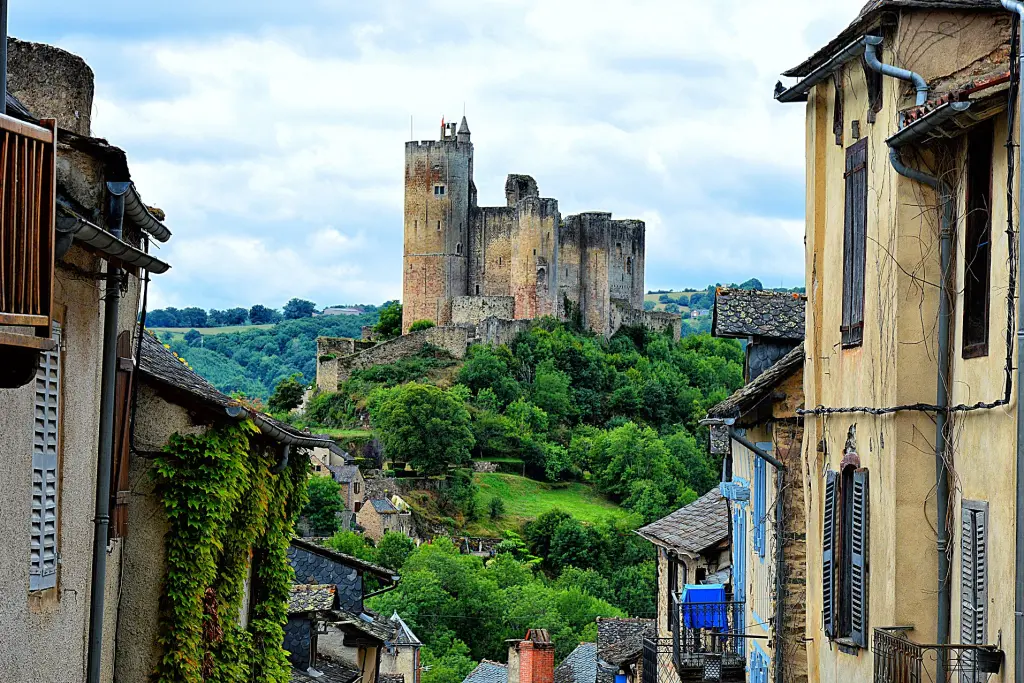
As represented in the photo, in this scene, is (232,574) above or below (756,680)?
above

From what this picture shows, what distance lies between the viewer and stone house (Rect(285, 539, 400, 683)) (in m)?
20.1

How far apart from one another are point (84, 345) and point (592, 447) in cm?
9028

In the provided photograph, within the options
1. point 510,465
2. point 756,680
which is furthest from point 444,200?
point 756,680

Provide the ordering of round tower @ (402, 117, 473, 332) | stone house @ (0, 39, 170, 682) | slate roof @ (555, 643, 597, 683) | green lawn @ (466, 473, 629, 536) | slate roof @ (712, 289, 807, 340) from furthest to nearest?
round tower @ (402, 117, 473, 332) → green lawn @ (466, 473, 629, 536) → slate roof @ (555, 643, 597, 683) → slate roof @ (712, 289, 807, 340) → stone house @ (0, 39, 170, 682)

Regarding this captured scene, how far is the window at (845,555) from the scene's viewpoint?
12.2m

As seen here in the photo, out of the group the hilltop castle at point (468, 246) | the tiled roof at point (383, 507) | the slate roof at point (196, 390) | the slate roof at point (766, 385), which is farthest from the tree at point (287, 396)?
the slate roof at point (196, 390)

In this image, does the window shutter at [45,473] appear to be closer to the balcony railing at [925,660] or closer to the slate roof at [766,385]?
the balcony railing at [925,660]

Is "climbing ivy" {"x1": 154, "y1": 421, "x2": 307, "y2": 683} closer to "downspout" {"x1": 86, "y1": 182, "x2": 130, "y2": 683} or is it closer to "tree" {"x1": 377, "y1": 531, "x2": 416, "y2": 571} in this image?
"downspout" {"x1": 86, "y1": 182, "x2": 130, "y2": 683}

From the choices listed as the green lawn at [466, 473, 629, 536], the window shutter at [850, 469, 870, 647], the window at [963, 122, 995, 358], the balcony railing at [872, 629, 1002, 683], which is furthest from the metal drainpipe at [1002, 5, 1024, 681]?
the green lawn at [466, 473, 629, 536]

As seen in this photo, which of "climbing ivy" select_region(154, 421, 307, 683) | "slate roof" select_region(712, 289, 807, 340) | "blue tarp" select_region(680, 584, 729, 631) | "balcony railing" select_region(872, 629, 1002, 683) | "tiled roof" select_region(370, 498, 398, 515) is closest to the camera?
"balcony railing" select_region(872, 629, 1002, 683)

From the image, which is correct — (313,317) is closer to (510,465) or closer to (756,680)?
(510,465)

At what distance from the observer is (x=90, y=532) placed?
10.7 m

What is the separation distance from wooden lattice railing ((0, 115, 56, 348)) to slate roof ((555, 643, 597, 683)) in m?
35.2

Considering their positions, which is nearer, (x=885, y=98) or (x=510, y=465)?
(x=885, y=98)
